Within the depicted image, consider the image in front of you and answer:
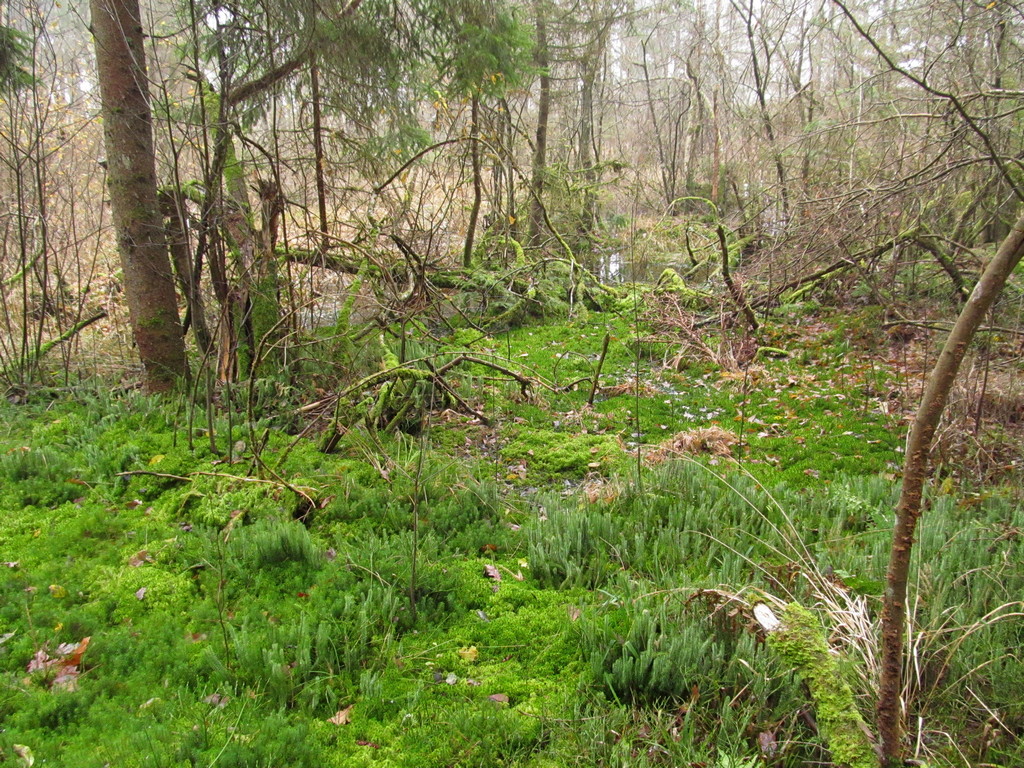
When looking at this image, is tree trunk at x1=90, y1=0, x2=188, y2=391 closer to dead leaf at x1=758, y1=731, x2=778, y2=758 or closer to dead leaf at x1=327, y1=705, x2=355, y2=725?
dead leaf at x1=327, y1=705, x2=355, y2=725

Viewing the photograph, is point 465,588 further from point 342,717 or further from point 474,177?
point 474,177

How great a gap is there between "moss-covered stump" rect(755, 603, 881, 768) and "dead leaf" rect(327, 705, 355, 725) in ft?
6.31

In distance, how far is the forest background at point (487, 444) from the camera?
2.53 metres

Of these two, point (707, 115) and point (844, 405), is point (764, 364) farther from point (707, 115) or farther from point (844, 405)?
point (707, 115)

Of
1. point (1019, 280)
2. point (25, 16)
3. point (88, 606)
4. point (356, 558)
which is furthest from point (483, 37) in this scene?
point (1019, 280)

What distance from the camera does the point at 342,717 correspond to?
2.63 m

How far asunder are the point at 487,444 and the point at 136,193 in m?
4.35

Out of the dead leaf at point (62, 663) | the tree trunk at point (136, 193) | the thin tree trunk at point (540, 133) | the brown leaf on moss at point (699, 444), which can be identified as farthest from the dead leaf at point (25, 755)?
the thin tree trunk at point (540, 133)

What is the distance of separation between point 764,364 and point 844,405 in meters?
1.79

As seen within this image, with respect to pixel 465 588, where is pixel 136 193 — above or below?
above

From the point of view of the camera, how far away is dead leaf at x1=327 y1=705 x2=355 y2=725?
8.55 ft

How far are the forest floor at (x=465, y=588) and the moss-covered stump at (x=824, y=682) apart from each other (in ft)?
0.51

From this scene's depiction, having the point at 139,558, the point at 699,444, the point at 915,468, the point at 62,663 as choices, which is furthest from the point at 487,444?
the point at 915,468

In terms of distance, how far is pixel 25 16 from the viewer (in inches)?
234
